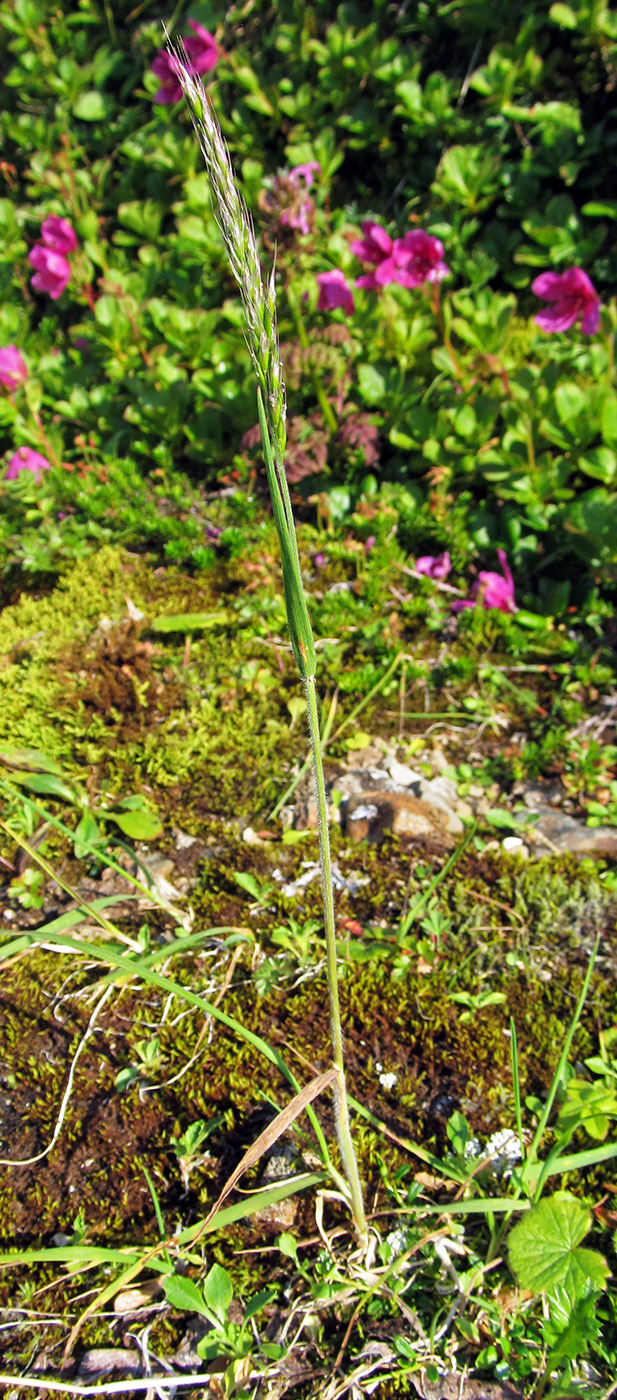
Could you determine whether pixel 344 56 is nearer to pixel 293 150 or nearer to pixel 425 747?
pixel 293 150

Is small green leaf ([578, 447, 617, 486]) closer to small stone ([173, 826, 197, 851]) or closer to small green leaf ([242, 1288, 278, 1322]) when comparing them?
small stone ([173, 826, 197, 851])

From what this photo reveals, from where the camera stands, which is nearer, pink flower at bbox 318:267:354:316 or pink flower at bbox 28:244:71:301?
pink flower at bbox 318:267:354:316

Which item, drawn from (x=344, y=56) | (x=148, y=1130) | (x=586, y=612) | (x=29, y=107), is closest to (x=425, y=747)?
(x=586, y=612)

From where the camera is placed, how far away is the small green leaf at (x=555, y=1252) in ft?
4.41

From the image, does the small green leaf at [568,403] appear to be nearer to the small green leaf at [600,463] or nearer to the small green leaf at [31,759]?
the small green leaf at [600,463]

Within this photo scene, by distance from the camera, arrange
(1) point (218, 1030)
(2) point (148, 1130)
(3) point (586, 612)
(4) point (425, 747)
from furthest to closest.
Answer: (3) point (586, 612), (4) point (425, 747), (1) point (218, 1030), (2) point (148, 1130)

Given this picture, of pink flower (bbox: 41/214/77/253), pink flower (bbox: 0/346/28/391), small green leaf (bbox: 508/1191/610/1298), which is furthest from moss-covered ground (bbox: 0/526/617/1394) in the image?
pink flower (bbox: 41/214/77/253)

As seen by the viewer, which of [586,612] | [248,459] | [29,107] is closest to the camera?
[586,612]

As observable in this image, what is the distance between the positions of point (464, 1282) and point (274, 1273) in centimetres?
36

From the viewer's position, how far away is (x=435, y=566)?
3.01m

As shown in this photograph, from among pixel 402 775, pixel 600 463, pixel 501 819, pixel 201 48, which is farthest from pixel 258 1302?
pixel 201 48

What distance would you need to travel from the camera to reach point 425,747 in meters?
2.63

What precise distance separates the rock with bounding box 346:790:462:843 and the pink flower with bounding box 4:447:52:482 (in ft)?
7.11

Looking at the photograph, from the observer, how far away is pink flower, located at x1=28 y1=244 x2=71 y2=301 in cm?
390
